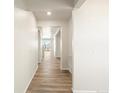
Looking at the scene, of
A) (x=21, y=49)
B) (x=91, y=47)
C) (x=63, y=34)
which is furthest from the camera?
(x=63, y=34)

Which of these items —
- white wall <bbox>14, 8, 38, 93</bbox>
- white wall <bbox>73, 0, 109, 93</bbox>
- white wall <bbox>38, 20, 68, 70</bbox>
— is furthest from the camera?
white wall <bbox>38, 20, 68, 70</bbox>

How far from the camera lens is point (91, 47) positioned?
3.89 m

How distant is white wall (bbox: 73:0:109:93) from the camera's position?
3.85 meters

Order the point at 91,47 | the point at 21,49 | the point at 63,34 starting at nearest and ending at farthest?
the point at 21,49
the point at 91,47
the point at 63,34

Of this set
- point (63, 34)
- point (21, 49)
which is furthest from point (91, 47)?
point (63, 34)

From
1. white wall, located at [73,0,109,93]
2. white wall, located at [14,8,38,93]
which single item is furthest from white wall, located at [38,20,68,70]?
white wall, located at [73,0,109,93]

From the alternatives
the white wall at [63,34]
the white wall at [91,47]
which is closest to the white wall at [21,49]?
the white wall at [91,47]

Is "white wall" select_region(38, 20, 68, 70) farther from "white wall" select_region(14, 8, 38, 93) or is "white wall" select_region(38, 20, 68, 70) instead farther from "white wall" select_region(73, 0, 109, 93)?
"white wall" select_region(73, 0, 109, 93)

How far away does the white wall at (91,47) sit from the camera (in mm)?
3850

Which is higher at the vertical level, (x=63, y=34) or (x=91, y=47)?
(x=63, y=34)

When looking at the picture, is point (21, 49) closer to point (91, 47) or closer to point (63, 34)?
Result: point (91, 47)

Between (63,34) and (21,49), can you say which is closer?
(21,49)
